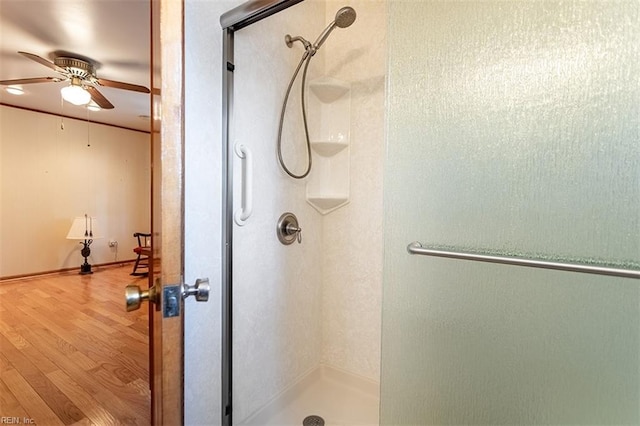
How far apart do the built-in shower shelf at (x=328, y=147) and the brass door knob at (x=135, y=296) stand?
129 cm

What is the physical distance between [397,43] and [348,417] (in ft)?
5.64

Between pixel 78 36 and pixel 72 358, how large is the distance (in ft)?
7.87

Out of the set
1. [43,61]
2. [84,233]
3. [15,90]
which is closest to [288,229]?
[43,61]

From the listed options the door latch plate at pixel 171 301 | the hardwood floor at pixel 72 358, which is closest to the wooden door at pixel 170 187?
the door latch plate at pixel 171 301

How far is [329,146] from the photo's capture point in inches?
68.7

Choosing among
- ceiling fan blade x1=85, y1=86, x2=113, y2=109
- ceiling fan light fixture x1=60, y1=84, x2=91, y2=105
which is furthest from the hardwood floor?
ceiling fan blade x1=85, y1=86, x2=113, y2=109

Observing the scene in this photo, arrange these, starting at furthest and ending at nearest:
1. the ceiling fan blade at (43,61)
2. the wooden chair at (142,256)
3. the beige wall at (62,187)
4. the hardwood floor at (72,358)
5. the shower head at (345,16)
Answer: the wooden chair at (142,256) < the beige wall at (62,187) < the ceiling fan blade at (43,61) < the hardwood floor at (72,358) < the shower head at (345,16)

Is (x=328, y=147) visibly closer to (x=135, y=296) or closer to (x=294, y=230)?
(x=294, y=230)

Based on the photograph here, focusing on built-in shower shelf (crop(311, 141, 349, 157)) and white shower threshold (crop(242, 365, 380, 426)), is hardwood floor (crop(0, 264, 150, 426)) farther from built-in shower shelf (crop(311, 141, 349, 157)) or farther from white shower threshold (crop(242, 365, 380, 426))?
built-in shower shelf (crop(311, 141, 349, 157))

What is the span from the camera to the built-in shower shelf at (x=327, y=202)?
68.2 inches

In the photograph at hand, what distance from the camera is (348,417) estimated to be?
1.49m

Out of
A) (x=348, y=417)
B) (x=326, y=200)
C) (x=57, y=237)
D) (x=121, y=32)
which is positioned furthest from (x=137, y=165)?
(x=348, y=417)

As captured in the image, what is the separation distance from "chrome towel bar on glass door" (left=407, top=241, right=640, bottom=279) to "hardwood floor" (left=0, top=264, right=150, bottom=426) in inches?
67.4

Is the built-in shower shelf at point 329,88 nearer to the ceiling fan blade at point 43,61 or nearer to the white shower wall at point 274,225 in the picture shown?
the white shower wall at point 274,225
